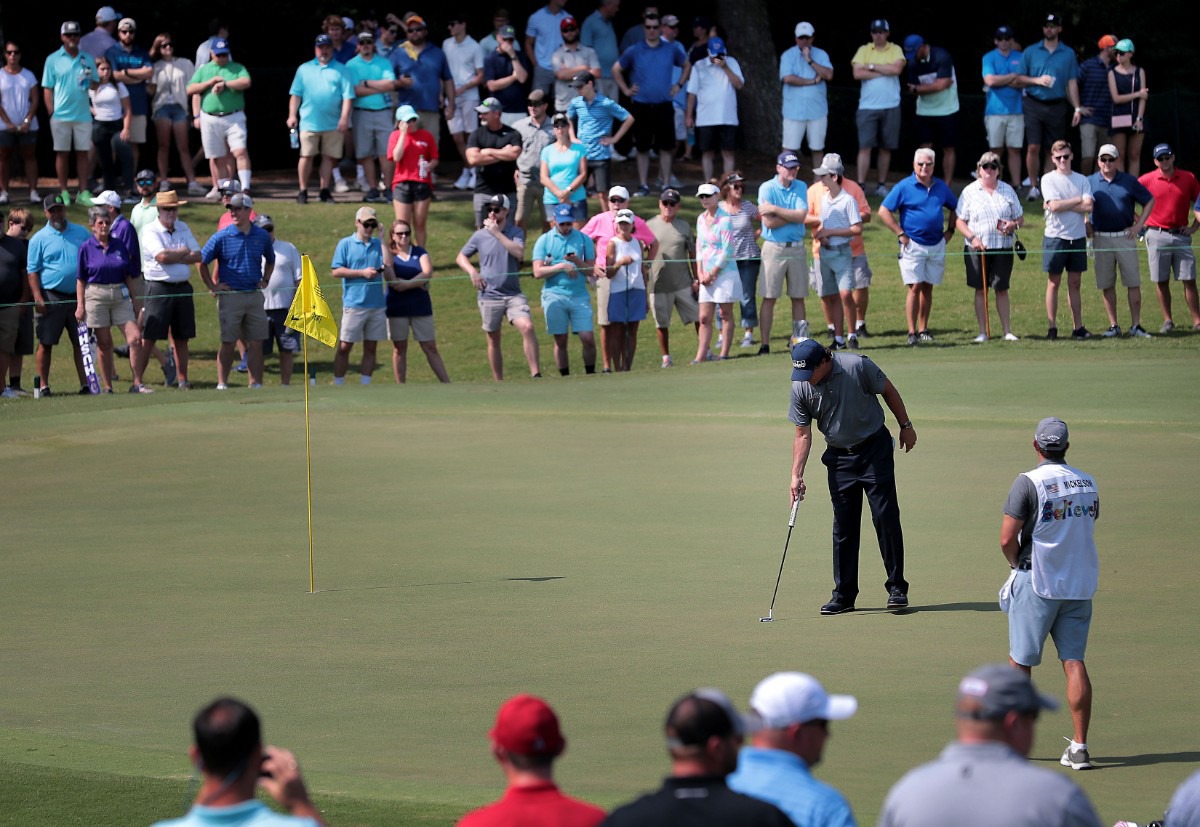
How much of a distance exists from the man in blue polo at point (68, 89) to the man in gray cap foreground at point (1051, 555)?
1962 centimetres

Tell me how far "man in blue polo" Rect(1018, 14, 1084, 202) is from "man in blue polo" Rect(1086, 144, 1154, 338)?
Result: 5.39 meters

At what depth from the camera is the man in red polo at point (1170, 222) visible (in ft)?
73.8

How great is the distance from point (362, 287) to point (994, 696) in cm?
1688

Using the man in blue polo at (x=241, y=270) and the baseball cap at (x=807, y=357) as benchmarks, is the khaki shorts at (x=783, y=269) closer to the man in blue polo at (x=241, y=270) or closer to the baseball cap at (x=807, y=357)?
the man in blue polo at (x=241, y=270)

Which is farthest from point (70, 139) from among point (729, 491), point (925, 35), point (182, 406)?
point (925, 35)

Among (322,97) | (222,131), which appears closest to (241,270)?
(322,97)

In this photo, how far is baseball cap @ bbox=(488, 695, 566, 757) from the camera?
5051 millimetres

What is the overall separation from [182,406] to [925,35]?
69.6ft

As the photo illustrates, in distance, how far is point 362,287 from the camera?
2153 centimetres

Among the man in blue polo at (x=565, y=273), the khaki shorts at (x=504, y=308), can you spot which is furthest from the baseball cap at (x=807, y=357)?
the khaki shorts at (x=504, y=308)

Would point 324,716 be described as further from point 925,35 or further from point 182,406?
point 925,35

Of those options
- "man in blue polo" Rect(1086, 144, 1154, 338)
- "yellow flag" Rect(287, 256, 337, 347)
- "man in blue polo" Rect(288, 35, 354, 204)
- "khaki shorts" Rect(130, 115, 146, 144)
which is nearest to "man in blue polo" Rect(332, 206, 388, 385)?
"man in blue polo" Rect(288, 35, 354, 204)

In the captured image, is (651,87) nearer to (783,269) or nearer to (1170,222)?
(783,269)

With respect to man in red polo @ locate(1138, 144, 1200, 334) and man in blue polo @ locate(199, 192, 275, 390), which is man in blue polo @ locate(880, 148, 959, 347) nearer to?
man in red polo @ locate(1138, 144, 1200, 334)
